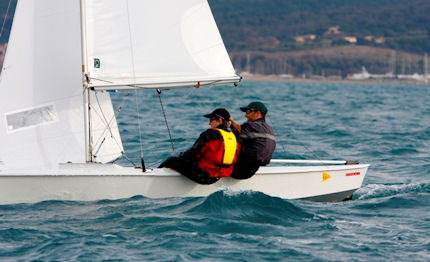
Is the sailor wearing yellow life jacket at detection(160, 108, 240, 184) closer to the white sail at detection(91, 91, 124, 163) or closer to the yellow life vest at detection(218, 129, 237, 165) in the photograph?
the yellow life vest at detection(218, 129, 237, 165)

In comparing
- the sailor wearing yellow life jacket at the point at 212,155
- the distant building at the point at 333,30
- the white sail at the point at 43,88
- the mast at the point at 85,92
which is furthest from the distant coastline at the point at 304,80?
the sailor wearing yellow life jacket at the point at 212,155

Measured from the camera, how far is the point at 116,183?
6.98m

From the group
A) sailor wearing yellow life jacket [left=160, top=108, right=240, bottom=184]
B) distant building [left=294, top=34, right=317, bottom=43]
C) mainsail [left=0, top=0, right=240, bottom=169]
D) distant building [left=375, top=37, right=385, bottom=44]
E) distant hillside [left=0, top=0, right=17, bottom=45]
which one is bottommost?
sailor wearing yellow life jacket [left=160, top=108, right=240, bottom=184]

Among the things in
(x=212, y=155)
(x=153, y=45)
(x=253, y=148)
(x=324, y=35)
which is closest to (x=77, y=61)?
(x=153, y=45)

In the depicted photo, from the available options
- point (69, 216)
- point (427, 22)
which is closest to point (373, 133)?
point (69, 216)

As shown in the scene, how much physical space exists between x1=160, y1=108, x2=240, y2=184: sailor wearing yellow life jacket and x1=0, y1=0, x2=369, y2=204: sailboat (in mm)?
184

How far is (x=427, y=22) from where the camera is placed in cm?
14812

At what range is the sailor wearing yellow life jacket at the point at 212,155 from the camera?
22.5ft

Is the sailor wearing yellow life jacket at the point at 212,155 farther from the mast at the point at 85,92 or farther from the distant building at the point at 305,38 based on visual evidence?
the distant building at the point at 305,38

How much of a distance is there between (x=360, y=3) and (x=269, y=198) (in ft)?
561

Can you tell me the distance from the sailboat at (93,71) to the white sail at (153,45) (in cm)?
1

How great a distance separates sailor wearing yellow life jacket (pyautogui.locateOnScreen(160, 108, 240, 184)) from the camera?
270 inches

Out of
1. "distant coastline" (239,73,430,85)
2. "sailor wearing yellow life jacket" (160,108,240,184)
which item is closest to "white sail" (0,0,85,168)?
"sailor wearing yellow life jacket" (160,108,240,184)

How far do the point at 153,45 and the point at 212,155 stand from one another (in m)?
1.42
